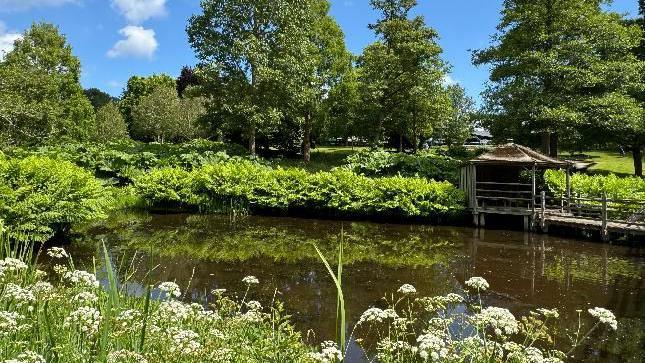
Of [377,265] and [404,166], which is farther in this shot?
[404,166]

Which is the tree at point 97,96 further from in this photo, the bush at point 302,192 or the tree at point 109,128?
the bush at point 302,192

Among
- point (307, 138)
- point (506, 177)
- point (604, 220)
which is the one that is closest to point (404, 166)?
point (506, 177)

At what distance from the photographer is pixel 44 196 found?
11.5 metres

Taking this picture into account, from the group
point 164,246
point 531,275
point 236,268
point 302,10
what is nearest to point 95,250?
point 164,246

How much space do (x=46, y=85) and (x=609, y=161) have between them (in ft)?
138

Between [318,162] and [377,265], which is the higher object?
[318,162]

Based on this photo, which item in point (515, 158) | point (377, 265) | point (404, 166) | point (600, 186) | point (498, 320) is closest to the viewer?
point (498, 320)

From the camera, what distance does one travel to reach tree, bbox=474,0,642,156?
2256cm

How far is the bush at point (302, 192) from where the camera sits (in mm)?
19312

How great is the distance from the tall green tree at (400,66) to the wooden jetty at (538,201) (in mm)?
10524

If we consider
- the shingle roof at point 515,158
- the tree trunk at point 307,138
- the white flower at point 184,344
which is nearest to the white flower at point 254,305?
the white flower at point 184,344

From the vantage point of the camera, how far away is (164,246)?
46.1 ft

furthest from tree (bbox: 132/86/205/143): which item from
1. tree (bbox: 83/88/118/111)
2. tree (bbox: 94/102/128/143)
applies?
tree (bbox: 83/88/118/111)

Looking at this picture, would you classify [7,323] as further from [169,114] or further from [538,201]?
[169,114]
